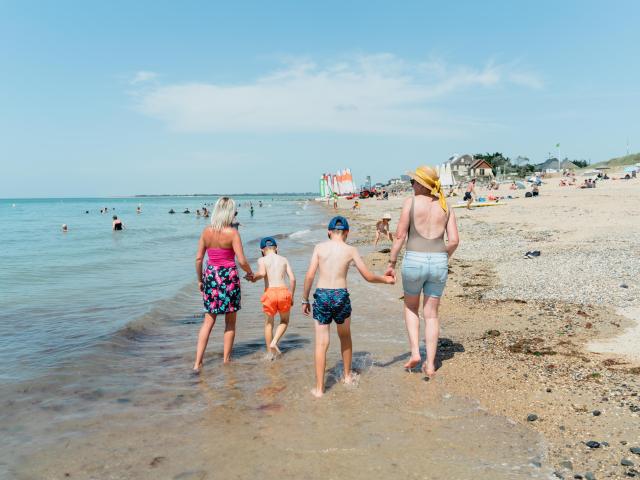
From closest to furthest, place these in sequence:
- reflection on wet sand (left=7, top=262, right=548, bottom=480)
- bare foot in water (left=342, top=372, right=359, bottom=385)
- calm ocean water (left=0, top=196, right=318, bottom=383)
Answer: reflection on wet sand (left=7, top=262, right=548, bottom=480) → bare foot in water (left=342, top=372, right=359, bottom=385) → calm ocean water (left=0, top=196, right=318, bottom=383)

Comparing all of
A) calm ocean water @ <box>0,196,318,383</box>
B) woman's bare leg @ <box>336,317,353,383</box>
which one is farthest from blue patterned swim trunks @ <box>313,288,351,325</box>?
calm ocean water @ <box>0,196,318,383</box>

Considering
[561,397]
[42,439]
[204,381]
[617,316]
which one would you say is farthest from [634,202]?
[42,439]

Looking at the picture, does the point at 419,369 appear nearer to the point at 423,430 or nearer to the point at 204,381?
the point at 423,430

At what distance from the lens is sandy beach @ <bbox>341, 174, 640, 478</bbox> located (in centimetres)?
369

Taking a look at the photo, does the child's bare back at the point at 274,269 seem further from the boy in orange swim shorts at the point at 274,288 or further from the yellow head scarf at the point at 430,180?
the yellow head scarf at the point at 430,180

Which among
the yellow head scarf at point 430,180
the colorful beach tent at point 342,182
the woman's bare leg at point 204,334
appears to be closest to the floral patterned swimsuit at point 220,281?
the woman's bare leg at point 204,334

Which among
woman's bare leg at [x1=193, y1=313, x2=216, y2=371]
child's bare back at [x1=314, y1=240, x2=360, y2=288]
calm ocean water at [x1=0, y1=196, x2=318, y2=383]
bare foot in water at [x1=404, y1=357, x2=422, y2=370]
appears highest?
child's bare back at [x1=314, y1=240, x2=360, y2=288]

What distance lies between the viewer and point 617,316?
675 cm

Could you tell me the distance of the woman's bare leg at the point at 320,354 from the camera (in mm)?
4844

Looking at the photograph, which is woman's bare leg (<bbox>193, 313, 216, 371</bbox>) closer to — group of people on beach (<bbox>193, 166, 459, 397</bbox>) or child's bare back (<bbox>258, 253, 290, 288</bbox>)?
group of people on beach (<bbox>193, 166, 459, 397</bbox>)

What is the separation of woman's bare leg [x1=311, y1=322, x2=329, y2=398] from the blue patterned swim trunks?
0.08m

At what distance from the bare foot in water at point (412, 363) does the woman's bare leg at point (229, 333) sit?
2225mm

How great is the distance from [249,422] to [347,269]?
1.75m

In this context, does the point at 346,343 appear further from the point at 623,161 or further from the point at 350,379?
the point at 623,161
